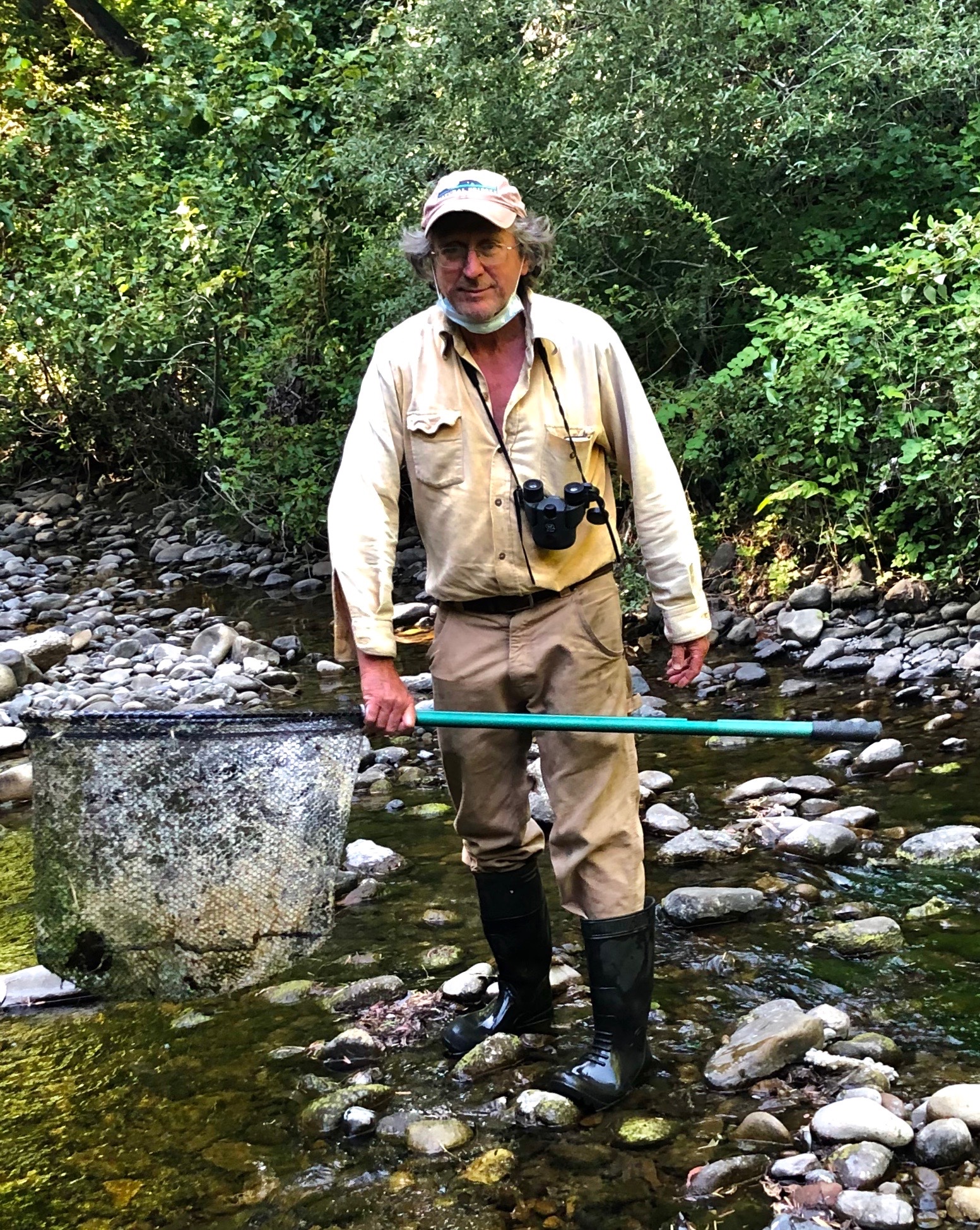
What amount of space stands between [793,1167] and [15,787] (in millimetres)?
4458

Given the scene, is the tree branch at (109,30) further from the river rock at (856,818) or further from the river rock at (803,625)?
the river rock at (856,818)

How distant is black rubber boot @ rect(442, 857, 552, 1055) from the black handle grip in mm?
862

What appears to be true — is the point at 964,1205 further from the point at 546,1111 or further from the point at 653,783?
the point at 653,783

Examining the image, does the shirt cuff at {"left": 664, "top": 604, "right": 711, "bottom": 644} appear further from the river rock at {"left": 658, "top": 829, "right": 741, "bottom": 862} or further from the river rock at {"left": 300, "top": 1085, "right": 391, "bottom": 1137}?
the river rock at {"left": 658, "top": 829, "right": 741, "bottom": 862}

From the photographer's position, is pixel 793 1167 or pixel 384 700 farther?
pixel 384 700

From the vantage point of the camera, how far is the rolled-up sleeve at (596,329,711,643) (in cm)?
288

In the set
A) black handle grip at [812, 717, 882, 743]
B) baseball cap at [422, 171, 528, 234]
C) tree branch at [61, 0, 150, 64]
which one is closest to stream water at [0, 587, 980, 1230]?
black handle grip at [812, 717, 882, 743]

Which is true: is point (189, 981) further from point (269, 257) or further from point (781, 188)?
point (269, 257)

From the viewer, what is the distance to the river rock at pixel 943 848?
13.7 ft

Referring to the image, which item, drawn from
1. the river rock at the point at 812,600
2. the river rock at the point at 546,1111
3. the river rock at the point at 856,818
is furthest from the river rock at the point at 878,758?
the river rock at the point at 546,1111

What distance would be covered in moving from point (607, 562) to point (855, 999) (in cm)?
Result: 140

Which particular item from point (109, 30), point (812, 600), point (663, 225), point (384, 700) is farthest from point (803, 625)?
point (109, 30)

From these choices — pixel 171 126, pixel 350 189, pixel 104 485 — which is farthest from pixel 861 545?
pixel 104 485

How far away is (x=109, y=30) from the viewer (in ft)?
50.8
